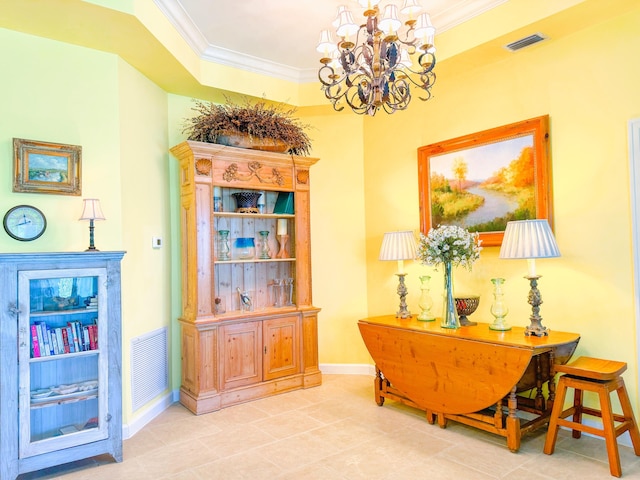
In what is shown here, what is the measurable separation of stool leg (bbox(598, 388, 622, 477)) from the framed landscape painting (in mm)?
1222

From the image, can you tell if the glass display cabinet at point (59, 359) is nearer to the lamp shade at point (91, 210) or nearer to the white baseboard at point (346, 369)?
the lamp shade at point (91, 210)

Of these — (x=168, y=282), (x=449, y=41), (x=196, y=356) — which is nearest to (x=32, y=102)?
(x=168, y=282)

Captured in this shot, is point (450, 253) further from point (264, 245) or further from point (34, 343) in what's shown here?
point (34, 343)

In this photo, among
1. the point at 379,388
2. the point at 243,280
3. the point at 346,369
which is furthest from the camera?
the point at 346,369

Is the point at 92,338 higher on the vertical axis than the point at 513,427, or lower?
higher

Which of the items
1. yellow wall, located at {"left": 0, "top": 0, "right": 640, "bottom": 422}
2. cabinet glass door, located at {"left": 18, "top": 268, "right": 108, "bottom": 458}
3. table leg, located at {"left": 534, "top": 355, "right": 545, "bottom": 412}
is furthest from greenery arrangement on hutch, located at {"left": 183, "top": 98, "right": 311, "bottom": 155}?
table leg, located at {"left": 534, "top": 355, "right": 545, "bottom": 412}

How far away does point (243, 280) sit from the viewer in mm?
3994

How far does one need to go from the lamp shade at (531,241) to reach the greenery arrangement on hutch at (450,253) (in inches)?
13.0

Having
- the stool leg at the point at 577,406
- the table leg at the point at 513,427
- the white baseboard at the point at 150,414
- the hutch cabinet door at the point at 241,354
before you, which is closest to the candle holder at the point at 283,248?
the hutch cabinet door at the point at 241,354

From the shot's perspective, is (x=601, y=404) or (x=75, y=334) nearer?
(x=601, y=404)

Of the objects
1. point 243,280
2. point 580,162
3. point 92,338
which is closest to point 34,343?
point 92,338

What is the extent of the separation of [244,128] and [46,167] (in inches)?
58.8

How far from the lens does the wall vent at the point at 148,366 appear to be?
10.4 ft

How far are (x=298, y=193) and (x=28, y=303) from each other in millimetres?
2268
